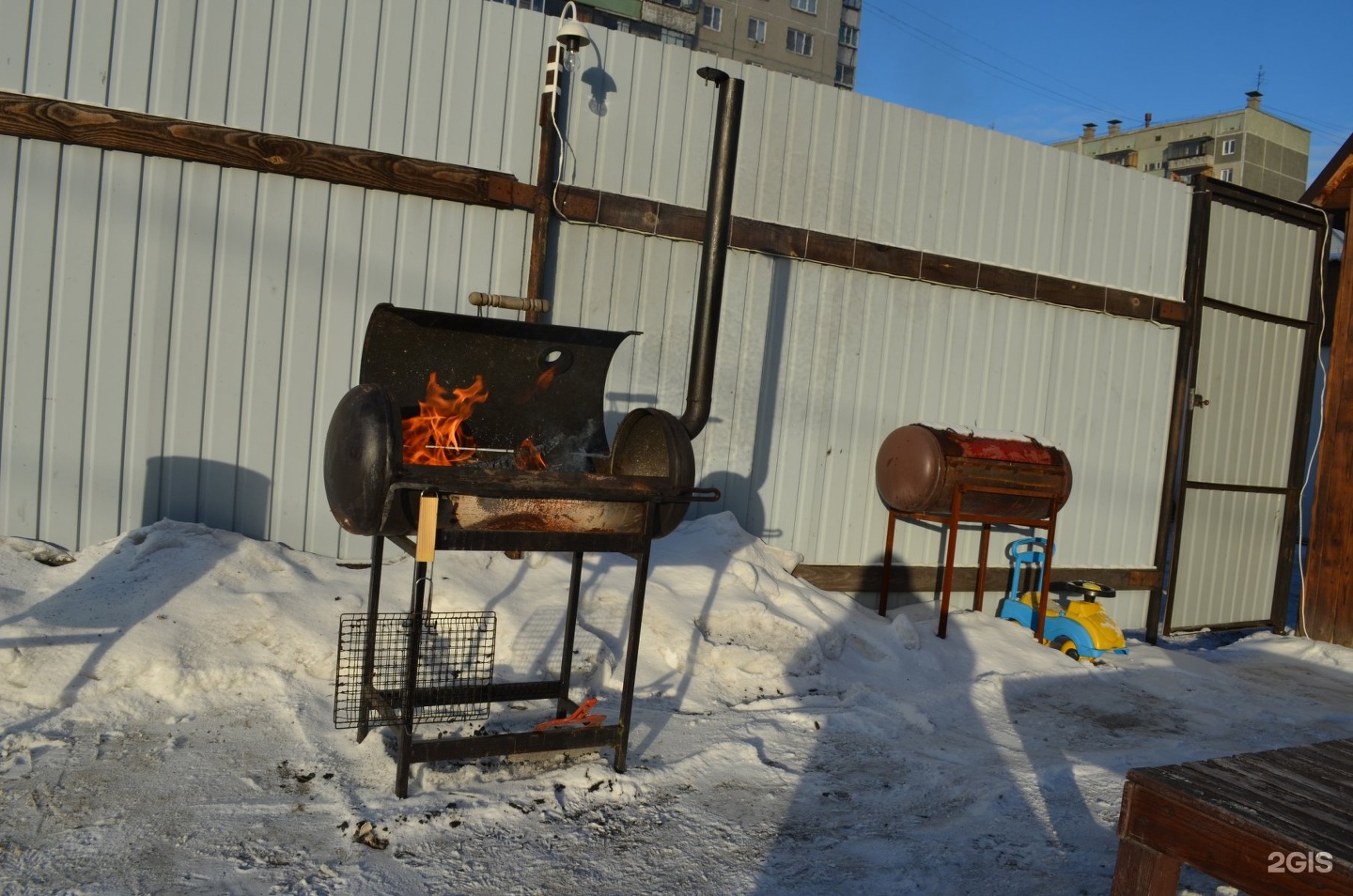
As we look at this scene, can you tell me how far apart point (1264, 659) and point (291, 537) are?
297 inches

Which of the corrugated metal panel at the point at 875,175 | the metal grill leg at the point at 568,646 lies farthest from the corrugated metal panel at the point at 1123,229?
the metal grill leg at the point at 568,646

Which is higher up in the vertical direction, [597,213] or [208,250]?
[597,213]

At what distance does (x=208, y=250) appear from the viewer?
18.6 feet

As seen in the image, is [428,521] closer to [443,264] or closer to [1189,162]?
[443,264]

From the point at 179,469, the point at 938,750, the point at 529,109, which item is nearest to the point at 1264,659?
the point at 938,750

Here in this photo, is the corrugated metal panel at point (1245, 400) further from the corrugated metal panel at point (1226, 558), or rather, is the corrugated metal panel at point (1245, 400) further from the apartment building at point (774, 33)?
the apartment building at point (774, 33)

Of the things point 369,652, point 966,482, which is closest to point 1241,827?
point 369,652

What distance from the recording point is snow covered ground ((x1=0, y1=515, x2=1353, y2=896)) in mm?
3398

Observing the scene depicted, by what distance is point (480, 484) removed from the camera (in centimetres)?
369

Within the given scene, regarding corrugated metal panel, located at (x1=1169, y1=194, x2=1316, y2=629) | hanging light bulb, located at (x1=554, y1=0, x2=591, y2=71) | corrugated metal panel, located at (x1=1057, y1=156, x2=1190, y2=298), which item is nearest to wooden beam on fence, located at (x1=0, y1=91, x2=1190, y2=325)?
corrugated metal panel, located at (x1=1057, y1=156, x2=1190, y2=298)

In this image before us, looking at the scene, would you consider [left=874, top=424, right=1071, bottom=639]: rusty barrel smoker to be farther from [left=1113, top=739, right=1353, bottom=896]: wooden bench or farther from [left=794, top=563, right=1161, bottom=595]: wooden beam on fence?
[left=1113, top=739, right=1353, bottom=896]: wooden bench

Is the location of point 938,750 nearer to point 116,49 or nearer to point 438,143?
point 438,143

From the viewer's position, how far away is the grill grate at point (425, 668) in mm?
4387

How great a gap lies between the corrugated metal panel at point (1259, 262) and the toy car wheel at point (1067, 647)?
3.72m
